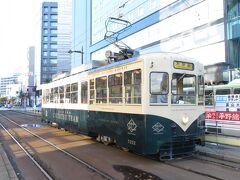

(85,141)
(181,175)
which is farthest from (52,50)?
(181,175)

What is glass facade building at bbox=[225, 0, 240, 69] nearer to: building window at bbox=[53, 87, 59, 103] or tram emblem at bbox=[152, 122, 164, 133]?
building window at bbox=[53, 87, 59, 103]

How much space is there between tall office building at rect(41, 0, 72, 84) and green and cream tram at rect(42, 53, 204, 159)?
98.0m

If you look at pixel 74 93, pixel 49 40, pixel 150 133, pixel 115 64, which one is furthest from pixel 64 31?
pixel 150 133

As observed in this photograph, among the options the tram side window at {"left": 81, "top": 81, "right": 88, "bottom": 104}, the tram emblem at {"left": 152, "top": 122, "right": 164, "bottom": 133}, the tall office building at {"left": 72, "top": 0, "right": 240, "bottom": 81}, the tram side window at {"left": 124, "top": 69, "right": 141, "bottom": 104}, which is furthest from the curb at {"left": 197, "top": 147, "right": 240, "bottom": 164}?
the tall office building at {"left": 72, "top": 0, "right": 240, "bottom": 81}

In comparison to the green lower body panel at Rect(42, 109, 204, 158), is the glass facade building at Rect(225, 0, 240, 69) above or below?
above

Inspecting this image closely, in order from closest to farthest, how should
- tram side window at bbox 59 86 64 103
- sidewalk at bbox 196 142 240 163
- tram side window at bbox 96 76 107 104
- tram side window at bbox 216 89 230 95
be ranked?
sidewalk at bbox 196 142 240 163 < tram side window at bbox 96 76 107 104 < tram side window at bbox 216 89 230 95 < tram side window at bbox 59 86 64 103

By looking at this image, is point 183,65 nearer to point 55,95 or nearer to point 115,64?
point 115,64

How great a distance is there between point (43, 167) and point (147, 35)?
3033cm

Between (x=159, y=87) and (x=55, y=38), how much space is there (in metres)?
112

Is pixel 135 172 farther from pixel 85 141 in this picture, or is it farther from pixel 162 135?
pixel 85 141

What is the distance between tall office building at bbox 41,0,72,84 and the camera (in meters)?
110

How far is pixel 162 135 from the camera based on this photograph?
1009 cm

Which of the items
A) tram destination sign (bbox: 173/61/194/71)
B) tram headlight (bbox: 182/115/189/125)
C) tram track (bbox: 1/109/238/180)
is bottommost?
tram track (bbox: 1/109/238/180)

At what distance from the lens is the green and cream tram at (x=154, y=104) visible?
10.1m
